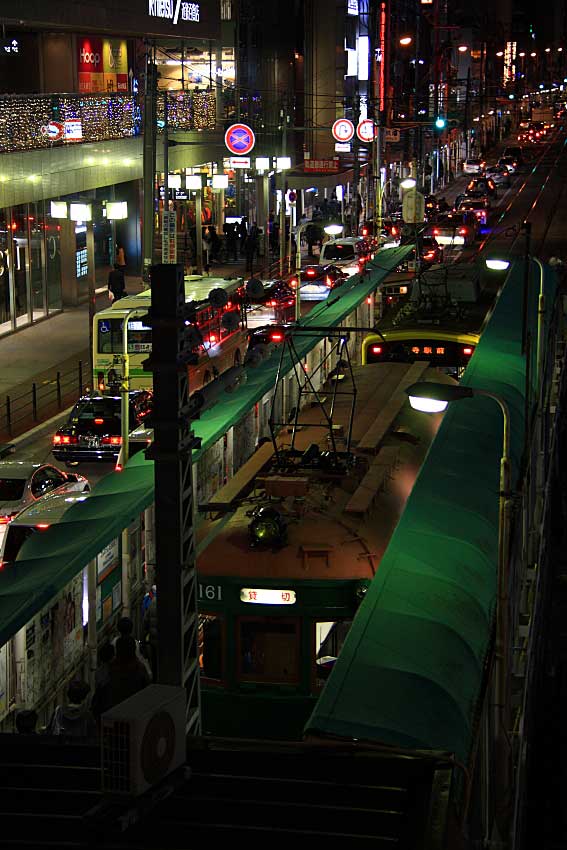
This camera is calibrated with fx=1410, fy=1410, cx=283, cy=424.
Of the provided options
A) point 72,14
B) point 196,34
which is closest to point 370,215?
point 196,34

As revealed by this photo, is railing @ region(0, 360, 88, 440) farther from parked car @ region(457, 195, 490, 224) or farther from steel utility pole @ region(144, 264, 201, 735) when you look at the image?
parked car @ region(457, 195, 490, 224)

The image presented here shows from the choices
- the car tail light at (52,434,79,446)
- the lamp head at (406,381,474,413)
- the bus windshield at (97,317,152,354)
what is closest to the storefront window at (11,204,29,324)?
the bus windshield at (97,317,152,354)

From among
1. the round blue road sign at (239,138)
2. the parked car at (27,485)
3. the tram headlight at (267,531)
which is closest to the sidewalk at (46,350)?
the round blue road sign at (239,138)

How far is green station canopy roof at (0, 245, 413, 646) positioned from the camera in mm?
12250

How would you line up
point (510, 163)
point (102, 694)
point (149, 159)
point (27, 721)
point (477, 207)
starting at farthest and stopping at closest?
point (510, 163) < point (477, 207) < point (149, 159) < point (102, 694) < point (27, 721)

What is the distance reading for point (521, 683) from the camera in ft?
47.0

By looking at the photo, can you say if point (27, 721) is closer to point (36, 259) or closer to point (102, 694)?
point (102, 694)

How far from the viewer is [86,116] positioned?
148ft

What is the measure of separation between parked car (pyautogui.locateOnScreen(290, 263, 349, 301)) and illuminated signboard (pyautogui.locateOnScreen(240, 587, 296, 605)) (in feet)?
112

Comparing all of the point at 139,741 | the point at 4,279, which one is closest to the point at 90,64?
the point at 4,279

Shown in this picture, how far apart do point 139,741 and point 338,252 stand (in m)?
47.3

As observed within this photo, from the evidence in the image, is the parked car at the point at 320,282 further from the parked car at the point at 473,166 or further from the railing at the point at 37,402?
the parked car at the point at 473,166

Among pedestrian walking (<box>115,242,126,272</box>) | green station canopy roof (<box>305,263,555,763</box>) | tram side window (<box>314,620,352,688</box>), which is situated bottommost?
tram side window (<box>314,620,352,688</box>)

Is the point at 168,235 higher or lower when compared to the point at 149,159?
lower
